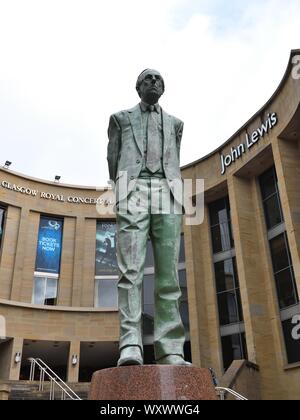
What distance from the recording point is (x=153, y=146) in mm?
5781

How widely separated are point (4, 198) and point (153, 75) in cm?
2664

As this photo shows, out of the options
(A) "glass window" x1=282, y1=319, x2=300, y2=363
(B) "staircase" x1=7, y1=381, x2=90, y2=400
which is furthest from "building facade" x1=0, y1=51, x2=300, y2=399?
(B) "staircase" x1=7, y1=381, x2=90, y2=400

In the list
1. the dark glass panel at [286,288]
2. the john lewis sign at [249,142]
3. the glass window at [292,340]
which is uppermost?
the john lewis sign at [249,142]

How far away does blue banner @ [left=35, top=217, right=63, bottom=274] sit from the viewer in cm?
3083

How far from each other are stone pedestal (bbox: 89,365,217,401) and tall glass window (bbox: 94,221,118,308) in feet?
85.4

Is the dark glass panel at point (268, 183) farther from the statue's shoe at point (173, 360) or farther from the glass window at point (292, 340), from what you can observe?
the statue's shoe at point (173, 360)

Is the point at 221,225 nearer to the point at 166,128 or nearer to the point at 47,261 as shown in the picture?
the point at 47,261

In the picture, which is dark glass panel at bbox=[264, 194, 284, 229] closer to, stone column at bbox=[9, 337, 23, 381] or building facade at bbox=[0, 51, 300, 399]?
building facade at bbox=[0, 51, 300, 399]

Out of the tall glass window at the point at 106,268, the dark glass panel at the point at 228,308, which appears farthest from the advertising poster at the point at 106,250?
the dark glass panel at the point at 228,308

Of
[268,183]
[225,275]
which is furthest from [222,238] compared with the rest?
[268,183]

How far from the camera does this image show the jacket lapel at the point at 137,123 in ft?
18.9

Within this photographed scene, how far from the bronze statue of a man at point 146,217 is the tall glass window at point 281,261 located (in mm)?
18825
